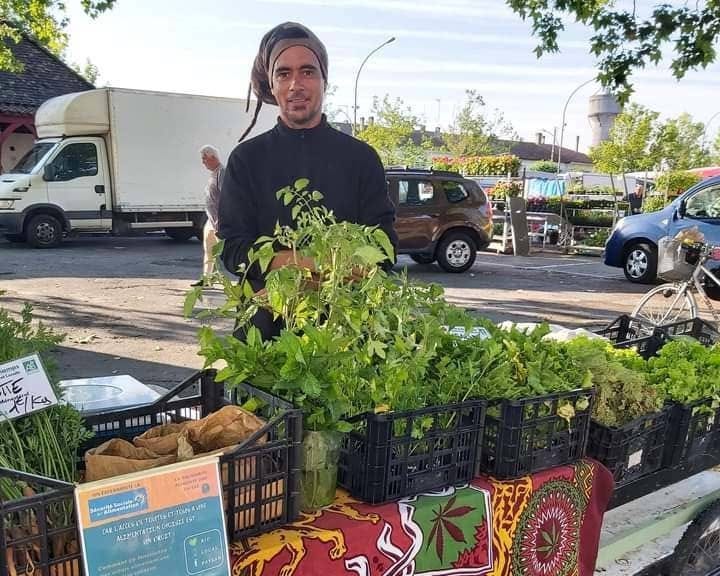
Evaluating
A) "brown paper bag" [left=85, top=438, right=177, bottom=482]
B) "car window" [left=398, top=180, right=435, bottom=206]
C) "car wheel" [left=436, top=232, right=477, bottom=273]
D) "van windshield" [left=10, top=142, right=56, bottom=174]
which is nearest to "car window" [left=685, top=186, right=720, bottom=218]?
"car wheel" [left=436, top=232, right=477, bottom=273]

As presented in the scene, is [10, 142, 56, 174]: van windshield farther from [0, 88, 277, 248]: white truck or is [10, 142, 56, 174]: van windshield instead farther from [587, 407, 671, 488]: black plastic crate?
[587, 407, 671, 488]: black plastic crate

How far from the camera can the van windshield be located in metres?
13.6

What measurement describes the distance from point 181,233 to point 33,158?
12.0 feet

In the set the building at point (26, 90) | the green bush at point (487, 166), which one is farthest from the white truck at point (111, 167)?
the green bush at point (487, 166)

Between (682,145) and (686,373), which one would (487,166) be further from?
(686,373)

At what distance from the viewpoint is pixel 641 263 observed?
37.5 ft

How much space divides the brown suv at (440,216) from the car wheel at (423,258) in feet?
0.08

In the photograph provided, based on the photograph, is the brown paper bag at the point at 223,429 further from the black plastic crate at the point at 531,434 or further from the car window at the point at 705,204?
the car window at the point at 705,204

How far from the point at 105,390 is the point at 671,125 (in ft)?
96.5

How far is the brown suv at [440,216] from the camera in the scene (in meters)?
11.8

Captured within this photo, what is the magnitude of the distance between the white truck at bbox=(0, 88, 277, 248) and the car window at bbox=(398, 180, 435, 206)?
4384mm

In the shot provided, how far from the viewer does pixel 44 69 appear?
19.4 metres

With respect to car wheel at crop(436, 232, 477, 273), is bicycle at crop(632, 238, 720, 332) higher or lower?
higher

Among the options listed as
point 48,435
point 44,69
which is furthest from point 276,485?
point 44,69
